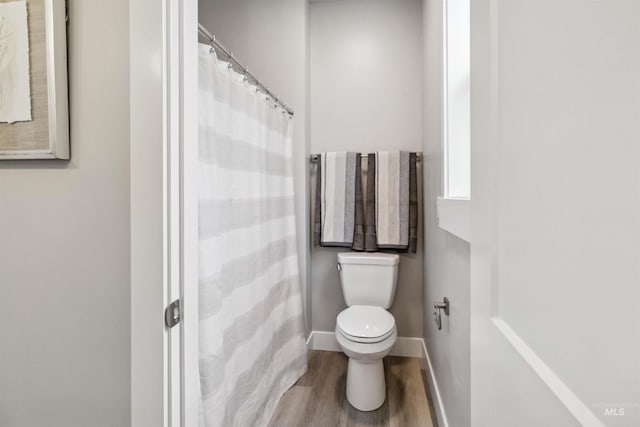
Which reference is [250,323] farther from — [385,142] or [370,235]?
[385,142]

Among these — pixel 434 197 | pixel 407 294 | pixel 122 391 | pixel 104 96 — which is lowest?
pixel 407 294

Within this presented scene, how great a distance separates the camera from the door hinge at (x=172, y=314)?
2.30 feet

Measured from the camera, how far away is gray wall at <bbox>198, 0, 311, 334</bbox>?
2152 millimetres

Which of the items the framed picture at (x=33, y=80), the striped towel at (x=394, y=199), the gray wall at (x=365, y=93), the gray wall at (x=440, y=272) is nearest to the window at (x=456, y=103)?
the gray wall at (x=440, y=272)

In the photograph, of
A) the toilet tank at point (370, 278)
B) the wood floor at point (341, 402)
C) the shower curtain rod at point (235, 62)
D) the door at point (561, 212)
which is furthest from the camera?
the toilet tank at point (370, 278)

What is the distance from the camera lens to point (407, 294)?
7.49ft

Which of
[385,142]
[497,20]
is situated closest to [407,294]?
[385,142]

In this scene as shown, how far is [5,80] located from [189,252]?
2.14ft

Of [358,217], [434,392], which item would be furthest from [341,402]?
[358,217]

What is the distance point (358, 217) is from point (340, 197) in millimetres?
199

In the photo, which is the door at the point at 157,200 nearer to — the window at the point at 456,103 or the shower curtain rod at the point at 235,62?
the shower curtain rod at the point at 235,62

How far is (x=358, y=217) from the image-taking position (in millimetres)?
2254

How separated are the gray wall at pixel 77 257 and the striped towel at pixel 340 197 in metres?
1.59

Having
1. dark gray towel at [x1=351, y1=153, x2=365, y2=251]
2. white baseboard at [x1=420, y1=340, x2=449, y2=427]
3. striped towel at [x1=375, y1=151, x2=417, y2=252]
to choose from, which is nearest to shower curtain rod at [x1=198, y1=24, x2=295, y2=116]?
dark gray towel at [x1=351, y1=153, x2=365, y2=251]
